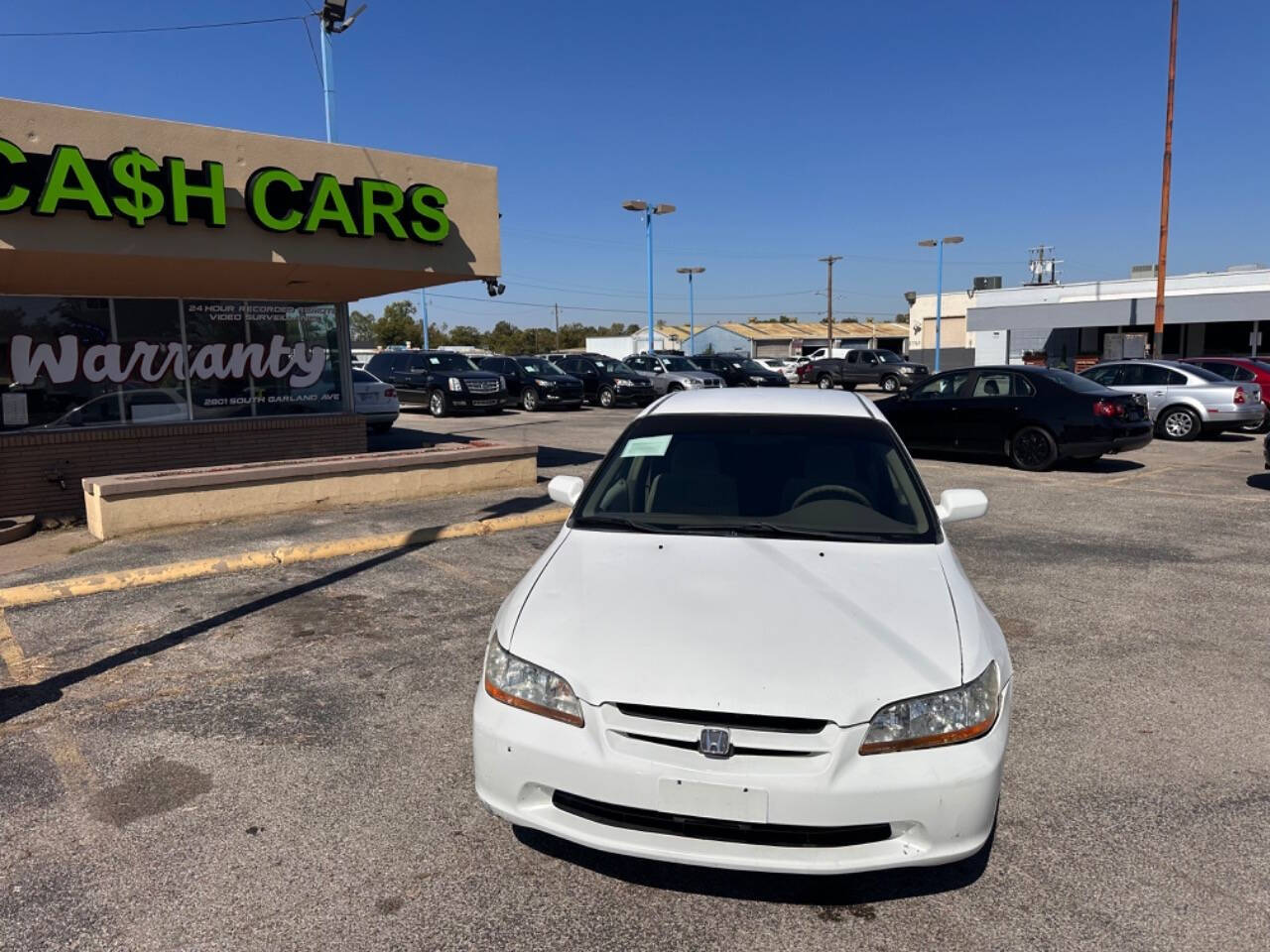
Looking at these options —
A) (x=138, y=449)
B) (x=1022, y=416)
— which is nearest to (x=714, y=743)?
(x=138, y=449)

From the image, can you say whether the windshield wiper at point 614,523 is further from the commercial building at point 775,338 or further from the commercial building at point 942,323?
the commercial building at point 775,338

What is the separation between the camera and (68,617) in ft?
19.9

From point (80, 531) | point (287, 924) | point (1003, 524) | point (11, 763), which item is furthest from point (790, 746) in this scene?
point (80, 531)

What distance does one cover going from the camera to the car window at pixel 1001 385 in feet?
42.7

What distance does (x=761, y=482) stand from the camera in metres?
4.19

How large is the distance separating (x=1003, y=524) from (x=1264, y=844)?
20.1 ft

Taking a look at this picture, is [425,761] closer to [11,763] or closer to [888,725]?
[11,763]

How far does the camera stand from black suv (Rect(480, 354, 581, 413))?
26.2 metres

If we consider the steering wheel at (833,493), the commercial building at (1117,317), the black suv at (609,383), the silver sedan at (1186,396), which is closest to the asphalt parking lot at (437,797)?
the steering wheel at (833,493)

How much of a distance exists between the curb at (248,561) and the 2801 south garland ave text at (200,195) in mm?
3443

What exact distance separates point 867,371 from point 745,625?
110 ft

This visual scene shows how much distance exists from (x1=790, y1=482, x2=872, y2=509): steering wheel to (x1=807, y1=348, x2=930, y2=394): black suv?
3106cm

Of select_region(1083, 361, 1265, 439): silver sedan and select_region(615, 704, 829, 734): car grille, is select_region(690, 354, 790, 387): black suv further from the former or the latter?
select_region(615, 704, 829, 734): car grille

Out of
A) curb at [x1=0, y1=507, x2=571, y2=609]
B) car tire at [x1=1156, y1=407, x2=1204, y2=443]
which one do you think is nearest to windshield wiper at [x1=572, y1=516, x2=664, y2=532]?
curb at [x1=0, y1=507, x2=571, y2=609]
